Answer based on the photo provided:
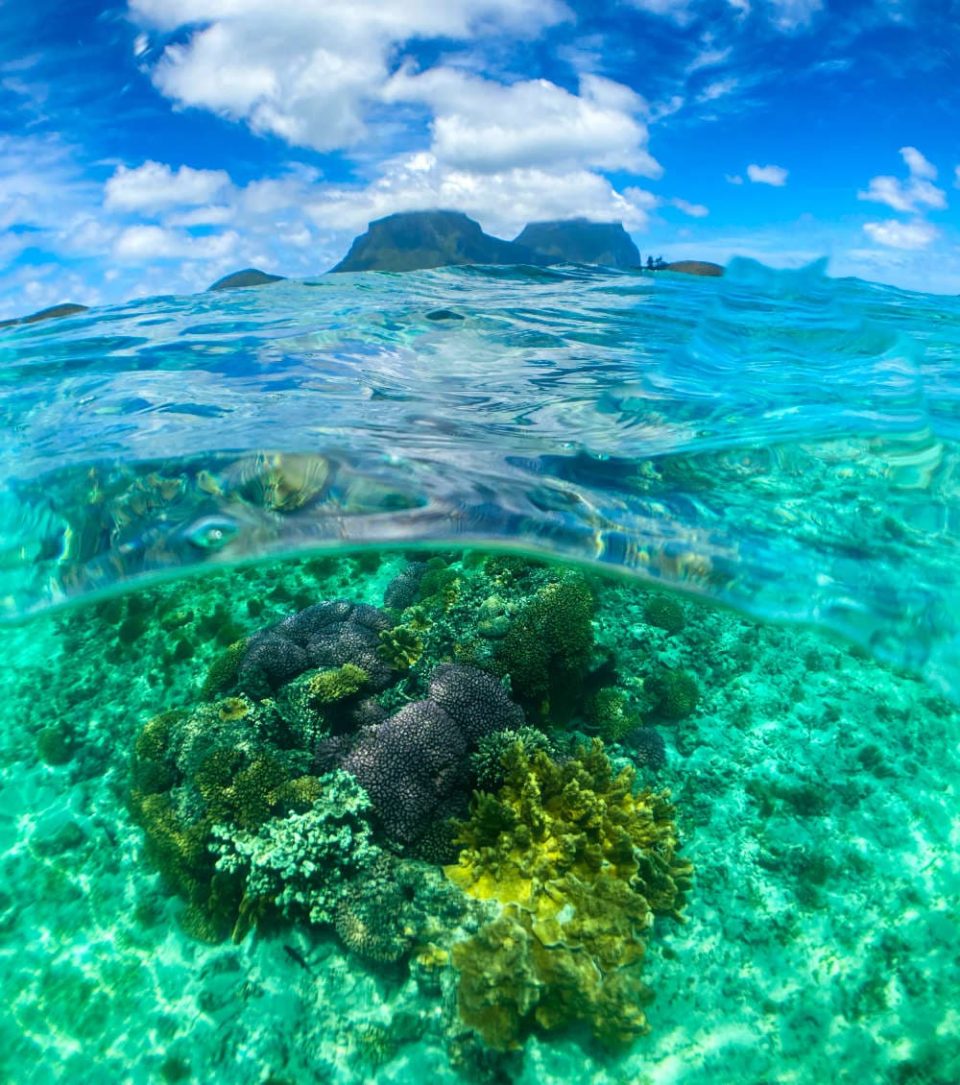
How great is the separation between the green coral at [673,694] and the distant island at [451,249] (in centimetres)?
1172

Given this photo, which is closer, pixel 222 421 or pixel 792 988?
pixel 792 988

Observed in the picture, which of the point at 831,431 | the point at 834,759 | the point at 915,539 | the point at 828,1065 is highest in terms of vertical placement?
the point at 831,431

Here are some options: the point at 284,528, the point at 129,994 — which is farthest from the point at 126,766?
the point at 284,528

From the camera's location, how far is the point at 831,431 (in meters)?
9.06

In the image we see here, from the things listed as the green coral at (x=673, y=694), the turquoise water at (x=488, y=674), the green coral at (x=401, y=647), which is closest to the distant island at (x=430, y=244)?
the turquoise water at (x=488, y=674)

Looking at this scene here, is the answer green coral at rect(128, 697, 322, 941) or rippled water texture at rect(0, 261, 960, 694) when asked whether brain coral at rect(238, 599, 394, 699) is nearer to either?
green coral at rect(128, 697, 322, 941)

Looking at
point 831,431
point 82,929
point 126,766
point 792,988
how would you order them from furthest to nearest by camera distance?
1. point 831,431
2. point 126,766
3. point 82,929
4. point 792,988

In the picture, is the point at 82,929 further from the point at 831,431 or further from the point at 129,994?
the point at 831,431

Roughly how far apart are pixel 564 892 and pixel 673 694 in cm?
346

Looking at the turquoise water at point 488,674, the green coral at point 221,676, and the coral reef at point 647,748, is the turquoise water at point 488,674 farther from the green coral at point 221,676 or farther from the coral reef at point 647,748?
the green coral at point 221,676

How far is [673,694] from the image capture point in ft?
26.9

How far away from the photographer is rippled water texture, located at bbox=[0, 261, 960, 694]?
333 inches

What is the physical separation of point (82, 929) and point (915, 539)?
11134 millimetres

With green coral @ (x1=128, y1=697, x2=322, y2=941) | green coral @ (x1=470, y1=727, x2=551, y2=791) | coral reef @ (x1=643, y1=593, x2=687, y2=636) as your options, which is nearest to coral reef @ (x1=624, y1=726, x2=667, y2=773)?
green coral @ (x1=470, y1=727, x2=551, y2=791)
